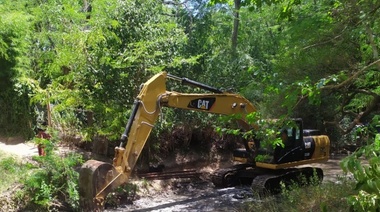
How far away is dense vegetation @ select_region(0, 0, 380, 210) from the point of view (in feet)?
21.1

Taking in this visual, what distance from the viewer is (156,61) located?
10.3m

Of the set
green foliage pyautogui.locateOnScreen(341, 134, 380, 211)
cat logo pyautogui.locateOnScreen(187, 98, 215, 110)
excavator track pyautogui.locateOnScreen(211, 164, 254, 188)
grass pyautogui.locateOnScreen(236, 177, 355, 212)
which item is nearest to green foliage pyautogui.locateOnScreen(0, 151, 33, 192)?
cat logo pyautogui.locateOnScreen(187, 98, 215, 110)

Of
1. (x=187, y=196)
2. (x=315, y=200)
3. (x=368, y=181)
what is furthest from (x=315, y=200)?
(x=187, y=196)

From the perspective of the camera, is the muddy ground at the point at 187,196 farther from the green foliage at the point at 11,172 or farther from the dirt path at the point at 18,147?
the dirt path at the point at 18,147

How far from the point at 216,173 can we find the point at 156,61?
3273 mm

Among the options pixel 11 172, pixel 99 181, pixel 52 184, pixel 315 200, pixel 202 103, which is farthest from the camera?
pixel 202 103

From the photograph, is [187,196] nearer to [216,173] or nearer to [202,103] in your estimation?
[216,173]

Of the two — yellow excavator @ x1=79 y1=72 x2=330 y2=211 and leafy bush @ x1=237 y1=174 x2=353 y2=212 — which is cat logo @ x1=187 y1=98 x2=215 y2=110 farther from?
leafy bush @ x1=237 y1=174 x2=353 y2=212

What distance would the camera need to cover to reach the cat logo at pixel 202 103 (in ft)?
27.3

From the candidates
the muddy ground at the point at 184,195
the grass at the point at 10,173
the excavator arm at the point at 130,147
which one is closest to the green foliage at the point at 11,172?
the grass at the point at 10,173

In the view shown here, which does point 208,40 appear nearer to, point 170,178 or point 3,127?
point 170,178

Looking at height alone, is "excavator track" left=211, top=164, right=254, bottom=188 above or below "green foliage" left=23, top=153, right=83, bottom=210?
below

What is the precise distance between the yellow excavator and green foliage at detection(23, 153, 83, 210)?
30 centimetres

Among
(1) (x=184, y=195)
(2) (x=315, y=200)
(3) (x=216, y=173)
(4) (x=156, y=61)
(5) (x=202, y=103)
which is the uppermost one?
(4) (x=156, y=61)
